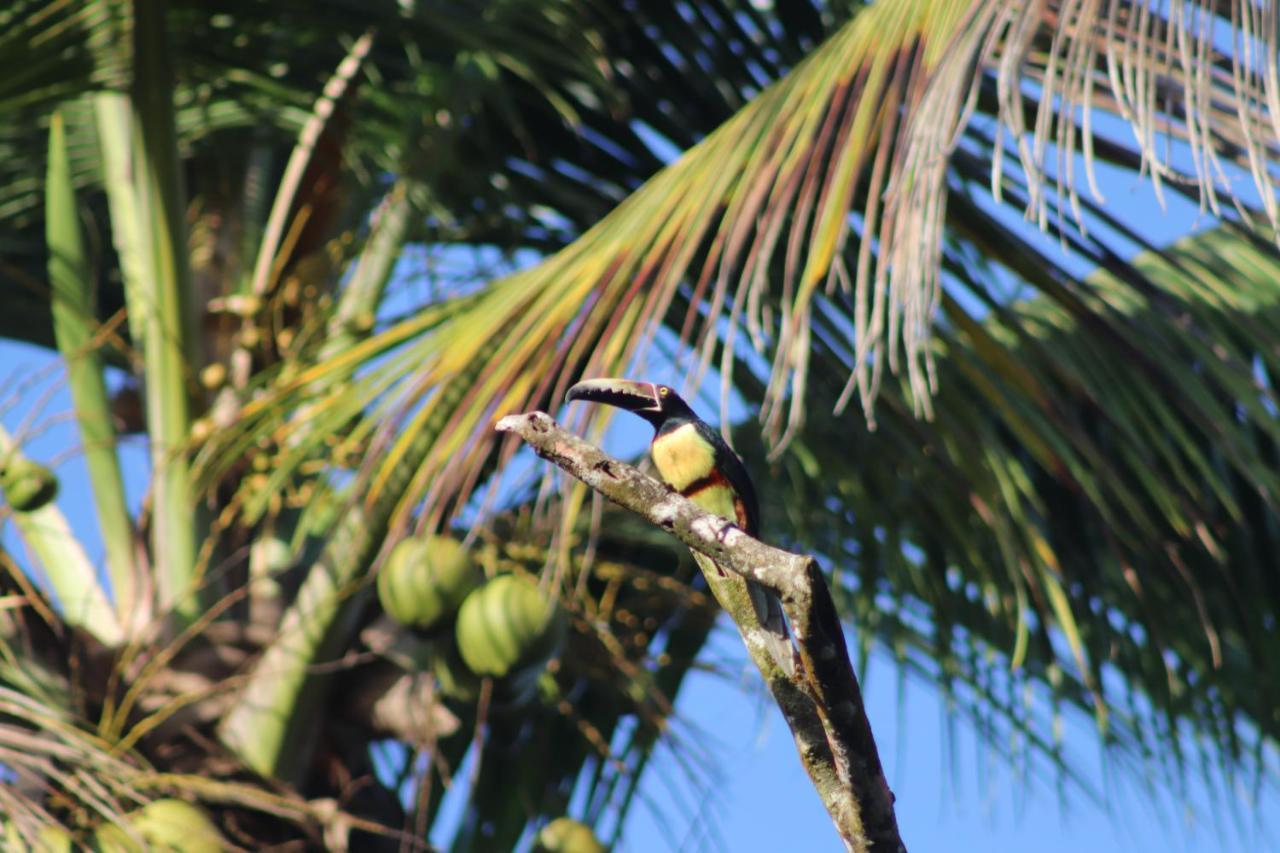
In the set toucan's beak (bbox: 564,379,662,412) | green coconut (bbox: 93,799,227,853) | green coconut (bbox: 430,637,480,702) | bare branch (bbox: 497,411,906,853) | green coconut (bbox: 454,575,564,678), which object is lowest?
green coconut (bbox: 93,799,227,853)

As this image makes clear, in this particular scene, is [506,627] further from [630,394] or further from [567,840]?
[630,394]

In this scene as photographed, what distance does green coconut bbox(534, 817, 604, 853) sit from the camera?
3307 mm

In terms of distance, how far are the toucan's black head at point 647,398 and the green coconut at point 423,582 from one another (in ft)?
3.11

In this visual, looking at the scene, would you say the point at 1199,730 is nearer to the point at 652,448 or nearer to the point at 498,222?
the point at 498,222

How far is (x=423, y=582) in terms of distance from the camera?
3059mm

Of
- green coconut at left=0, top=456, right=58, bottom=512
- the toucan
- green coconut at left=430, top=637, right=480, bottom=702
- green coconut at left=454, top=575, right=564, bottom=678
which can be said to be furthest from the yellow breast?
green coconut at left=0, top=456, right=58, bottom=512

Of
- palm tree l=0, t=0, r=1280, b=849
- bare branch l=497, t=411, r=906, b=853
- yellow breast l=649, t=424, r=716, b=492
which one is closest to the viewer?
bare branch l=497, t=411, r=906, b=853

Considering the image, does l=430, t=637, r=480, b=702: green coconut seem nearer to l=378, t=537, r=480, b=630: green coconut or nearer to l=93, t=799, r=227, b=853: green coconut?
l=378, t=537, r=480, b=630: green coconut

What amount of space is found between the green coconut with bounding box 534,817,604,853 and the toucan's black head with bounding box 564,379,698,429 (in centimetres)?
141

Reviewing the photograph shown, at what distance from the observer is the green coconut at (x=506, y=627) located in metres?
3.02

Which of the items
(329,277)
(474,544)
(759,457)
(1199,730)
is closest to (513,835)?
(474,544)

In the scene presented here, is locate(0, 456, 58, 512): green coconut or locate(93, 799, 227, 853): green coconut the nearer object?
locate(93, 799, 227, 853): green coconut

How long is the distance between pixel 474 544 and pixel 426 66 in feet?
4.02

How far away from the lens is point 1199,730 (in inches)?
163
